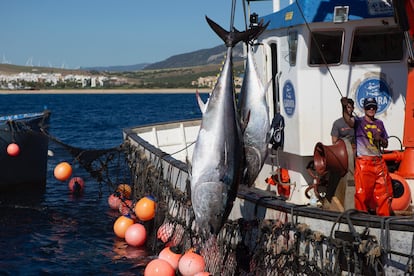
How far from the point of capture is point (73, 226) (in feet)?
47.0

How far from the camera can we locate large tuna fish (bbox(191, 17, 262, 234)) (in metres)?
5.84

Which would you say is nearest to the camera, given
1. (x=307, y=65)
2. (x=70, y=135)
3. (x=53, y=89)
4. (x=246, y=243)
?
(x=246, y=243)

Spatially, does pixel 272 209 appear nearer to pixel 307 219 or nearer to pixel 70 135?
pixel 307 219

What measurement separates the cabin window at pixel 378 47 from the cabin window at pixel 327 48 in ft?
0.81

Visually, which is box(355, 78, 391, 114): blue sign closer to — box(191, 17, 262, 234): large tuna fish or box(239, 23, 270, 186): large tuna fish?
box(239, 23, 270, 186): large tuna fish

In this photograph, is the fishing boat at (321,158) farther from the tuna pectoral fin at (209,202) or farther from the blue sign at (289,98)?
the tuna pectoral fin at (209,202)

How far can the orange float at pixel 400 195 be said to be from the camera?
→ 762cm

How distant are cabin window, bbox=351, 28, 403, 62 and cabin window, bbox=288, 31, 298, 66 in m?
0.90

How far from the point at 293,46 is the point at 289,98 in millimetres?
856

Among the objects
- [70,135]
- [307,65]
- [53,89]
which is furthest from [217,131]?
[53,89]

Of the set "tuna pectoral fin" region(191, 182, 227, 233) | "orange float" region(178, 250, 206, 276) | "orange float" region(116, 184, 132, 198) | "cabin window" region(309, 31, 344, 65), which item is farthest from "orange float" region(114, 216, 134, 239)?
"tuna pectoral fin" region(191, 182, 227, 233)

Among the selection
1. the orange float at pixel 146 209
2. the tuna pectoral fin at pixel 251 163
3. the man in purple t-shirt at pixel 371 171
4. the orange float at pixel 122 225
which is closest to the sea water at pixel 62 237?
the orange float at pixel 122 225

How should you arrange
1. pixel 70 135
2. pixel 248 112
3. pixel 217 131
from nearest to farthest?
pixel 217 131
pixel 248 112
pixel 70 135

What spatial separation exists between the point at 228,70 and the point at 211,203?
138 cm
